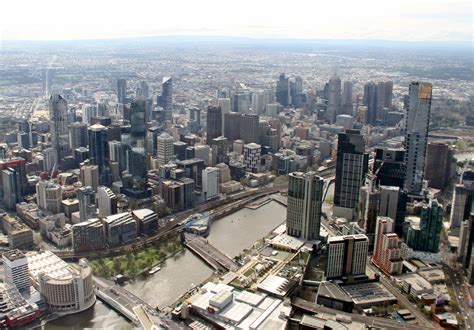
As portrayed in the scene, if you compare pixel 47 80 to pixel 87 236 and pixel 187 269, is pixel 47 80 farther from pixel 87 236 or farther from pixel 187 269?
pixel 187 269

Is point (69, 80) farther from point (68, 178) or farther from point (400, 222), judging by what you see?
point (400, 222)

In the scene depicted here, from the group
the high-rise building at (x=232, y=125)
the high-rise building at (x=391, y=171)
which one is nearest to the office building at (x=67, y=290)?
the high-rise building at (x=391, y=171)

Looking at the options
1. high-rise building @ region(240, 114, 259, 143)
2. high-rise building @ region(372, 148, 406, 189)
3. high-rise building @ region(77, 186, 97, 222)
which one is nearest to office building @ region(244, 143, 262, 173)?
high-rise building @ region(240, 114, 259, 143)

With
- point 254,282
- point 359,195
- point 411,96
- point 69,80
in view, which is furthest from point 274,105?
point 254,282

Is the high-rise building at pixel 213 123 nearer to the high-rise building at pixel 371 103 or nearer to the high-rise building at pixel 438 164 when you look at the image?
the high-rise building at pixel 438 164

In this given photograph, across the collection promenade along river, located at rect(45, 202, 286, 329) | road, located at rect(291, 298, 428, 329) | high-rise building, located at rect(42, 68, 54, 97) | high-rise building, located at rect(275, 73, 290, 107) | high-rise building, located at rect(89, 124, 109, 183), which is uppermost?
high-rise building, located at rect(42, 68, 54, 97)

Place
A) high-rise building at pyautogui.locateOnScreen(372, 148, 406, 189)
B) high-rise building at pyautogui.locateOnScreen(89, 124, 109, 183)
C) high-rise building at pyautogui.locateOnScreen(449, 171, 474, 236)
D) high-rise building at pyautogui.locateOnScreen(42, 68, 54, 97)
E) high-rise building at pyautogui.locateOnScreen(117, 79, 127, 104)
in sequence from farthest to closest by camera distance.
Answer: high-rise building at pyautogui.locateOnScreen(117, 79, 127, 104)
high-rise building at pyautogui.locateOnScreen(42, 68, 54, 97)
high-rise building at pyautogui.locateOnScreen(89, 124, 109, 183)
high-rise building at pyautogui.locateOnScreen(372, 148, 406, 189)
high-rise building at pyautogui.locateOnScreen(449, 171, 474, 236)

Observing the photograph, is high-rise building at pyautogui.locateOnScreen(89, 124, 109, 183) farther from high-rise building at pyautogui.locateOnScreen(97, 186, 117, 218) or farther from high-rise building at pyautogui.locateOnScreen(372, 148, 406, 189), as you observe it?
high-rise building at pyautogui.locateOnScreen(372, 148, 406, 189)
